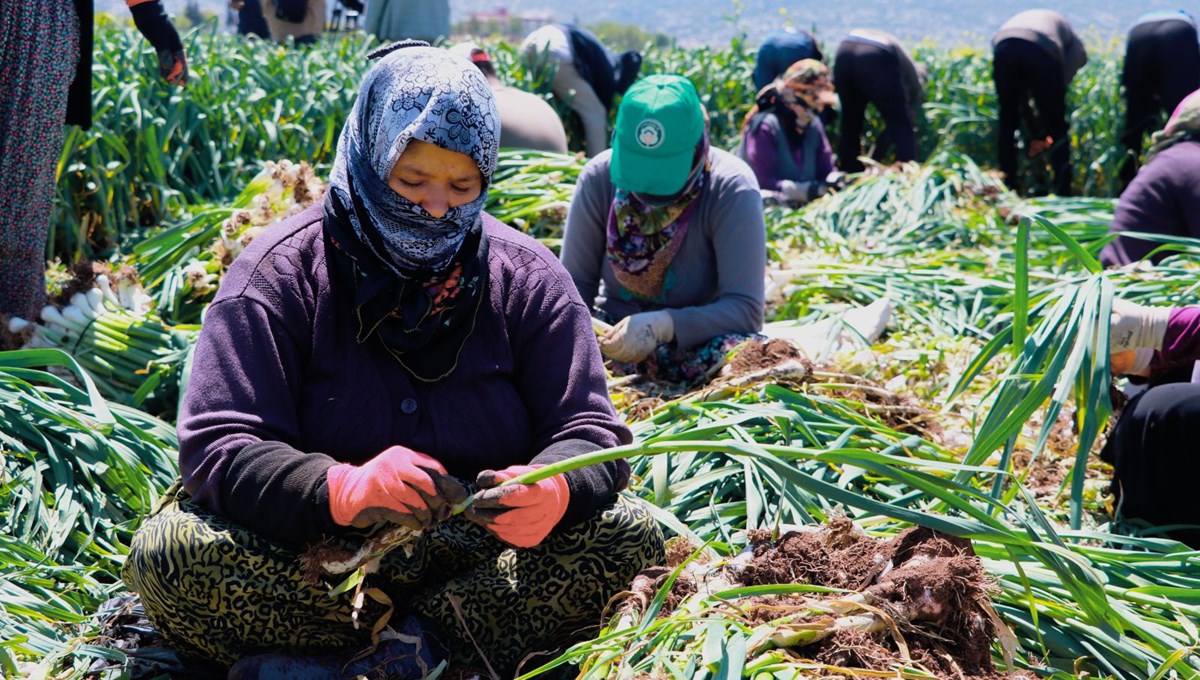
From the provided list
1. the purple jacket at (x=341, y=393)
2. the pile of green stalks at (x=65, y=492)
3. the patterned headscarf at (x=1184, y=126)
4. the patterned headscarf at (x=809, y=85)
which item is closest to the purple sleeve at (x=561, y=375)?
the purple jacket at (x=341, y=393)

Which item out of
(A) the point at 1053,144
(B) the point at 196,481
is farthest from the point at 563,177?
(A) the point at 1053,144

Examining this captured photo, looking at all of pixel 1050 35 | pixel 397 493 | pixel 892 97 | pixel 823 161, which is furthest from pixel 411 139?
pixel 1050 35

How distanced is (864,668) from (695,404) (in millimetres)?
1208

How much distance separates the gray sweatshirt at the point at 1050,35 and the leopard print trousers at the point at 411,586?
539cm

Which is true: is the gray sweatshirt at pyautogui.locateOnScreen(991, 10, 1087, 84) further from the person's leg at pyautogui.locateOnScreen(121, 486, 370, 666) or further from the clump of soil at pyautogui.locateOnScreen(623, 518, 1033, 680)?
the person's leg at pyautogui.locateOnScreen(121, 486, 370, 666)

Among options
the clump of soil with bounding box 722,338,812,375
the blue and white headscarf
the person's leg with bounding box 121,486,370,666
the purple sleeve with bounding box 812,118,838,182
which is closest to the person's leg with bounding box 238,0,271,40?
the purple sleeve with bounding box 812,118,838,182

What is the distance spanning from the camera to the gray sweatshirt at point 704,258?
3.10 metres

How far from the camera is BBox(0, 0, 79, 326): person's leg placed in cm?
296

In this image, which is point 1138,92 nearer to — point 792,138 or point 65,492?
point 792,138

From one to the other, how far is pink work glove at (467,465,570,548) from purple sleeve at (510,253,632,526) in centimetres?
13

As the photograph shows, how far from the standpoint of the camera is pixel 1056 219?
4.95m

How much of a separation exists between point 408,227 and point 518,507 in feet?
1.53

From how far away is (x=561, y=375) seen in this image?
1.94 metres

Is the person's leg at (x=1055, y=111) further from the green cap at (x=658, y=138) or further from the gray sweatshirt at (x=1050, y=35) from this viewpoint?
the green cap at (x=658, y=138)
